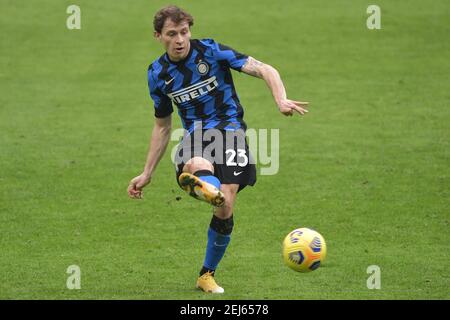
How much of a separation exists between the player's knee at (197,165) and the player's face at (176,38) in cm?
107

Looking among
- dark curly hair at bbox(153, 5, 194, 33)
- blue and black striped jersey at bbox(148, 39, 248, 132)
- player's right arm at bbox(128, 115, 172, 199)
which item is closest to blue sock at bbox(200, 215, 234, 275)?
player's right arm at bbox(128, 115, 172, 199)

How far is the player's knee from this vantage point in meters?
8.46

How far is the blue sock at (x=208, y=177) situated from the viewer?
8.27 meters

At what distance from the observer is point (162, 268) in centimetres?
1028

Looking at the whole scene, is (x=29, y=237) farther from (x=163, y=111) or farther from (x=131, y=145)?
(x=131, y=145)

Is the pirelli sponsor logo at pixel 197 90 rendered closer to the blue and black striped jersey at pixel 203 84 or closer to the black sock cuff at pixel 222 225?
the blue and black striped jersey at pixel 203 84

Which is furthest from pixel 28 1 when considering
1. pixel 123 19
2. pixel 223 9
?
pixel 223 9

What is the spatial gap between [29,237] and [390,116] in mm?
8979

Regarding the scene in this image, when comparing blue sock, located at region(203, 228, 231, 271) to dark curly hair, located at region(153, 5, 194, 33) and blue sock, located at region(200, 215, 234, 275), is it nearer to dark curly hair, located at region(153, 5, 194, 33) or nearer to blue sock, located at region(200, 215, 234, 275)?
blue sock, located at region(200, 215, 234, 275)

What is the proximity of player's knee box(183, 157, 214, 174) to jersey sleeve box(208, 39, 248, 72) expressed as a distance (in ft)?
3.22

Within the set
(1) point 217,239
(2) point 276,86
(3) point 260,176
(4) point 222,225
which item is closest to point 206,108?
(2) point 276,86

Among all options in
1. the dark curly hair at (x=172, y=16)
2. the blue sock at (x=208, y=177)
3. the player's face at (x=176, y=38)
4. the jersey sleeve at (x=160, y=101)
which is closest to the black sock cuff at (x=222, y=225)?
the blue sock at (x=208, y=177)

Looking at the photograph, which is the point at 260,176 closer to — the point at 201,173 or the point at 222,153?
the point at 222,153

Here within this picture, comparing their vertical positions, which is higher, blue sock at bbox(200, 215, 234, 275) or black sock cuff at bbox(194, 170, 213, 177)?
black sock cuff at bbox(194, 170, 213, 177)
